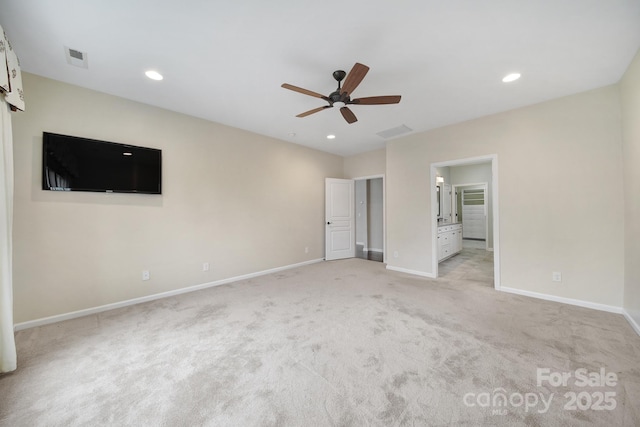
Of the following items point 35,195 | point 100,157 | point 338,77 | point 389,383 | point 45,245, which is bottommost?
point 389,383

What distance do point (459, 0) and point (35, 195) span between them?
4.30 meters

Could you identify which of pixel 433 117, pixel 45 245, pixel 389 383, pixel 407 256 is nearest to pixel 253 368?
pixel 389 383

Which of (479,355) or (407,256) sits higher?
(407,256)

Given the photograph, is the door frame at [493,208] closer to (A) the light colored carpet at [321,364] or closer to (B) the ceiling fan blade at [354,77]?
(A) the light colored carpet at [321,364]

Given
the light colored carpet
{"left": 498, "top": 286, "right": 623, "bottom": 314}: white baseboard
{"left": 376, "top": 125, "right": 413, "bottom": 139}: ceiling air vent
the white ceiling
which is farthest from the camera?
{"left": 376, "top": 125, "right": 413, "bottom": 139}: ceiling air vent

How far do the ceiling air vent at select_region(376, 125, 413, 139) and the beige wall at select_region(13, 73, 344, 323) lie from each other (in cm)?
184

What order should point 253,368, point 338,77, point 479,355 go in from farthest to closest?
point 338,77 → point 479,355 → point 253,368

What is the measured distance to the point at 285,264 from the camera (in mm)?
4695

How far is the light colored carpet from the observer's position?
1.35 meters

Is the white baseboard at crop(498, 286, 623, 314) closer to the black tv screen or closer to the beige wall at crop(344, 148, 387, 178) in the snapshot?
the beige wall at crop(344, 148, 387, 178)

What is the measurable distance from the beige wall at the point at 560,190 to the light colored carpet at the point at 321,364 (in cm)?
42

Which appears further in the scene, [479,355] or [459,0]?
[479,355]

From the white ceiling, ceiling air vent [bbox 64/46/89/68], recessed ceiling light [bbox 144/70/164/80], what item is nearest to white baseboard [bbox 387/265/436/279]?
the white ceiling

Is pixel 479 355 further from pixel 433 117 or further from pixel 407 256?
pixel 433 117
